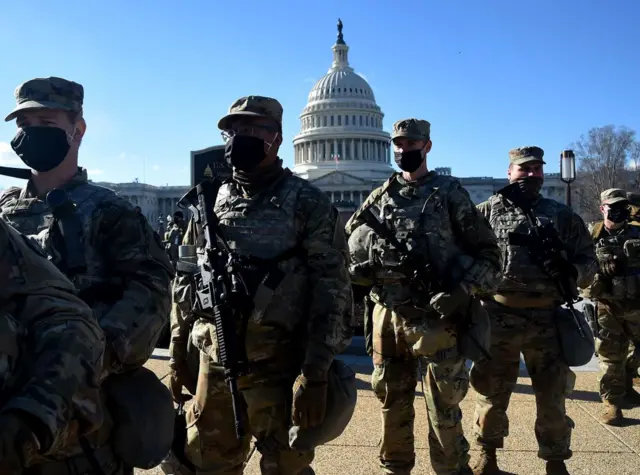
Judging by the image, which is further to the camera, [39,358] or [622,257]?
[622,257]

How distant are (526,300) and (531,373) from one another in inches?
21.6

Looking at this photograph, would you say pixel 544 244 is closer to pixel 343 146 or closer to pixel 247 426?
pixel 247 426

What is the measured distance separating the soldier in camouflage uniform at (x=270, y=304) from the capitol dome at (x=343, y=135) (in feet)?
260

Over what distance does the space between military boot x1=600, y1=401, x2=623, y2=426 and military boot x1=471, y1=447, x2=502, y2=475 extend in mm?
1743

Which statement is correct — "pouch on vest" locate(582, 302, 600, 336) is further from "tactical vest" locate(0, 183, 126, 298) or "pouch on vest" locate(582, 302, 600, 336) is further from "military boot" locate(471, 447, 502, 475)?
"tactical vest" locate(0, 183, 126, 298)

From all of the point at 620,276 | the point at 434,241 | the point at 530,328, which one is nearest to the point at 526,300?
the point at 530,328

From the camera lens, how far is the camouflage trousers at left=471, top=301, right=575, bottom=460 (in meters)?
4.41

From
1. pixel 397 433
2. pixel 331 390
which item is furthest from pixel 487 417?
pixel 331 390

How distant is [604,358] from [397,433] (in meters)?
3.28

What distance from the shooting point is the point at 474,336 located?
13.0ft

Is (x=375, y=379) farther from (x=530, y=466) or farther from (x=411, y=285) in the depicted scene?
(x=530, y=466)

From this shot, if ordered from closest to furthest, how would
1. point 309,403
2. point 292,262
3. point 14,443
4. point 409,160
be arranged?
point 14,443
point 309,403
point 292,262
point 409,160

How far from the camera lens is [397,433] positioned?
4.02m

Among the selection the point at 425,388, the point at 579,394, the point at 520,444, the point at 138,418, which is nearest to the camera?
the point at 138,418
